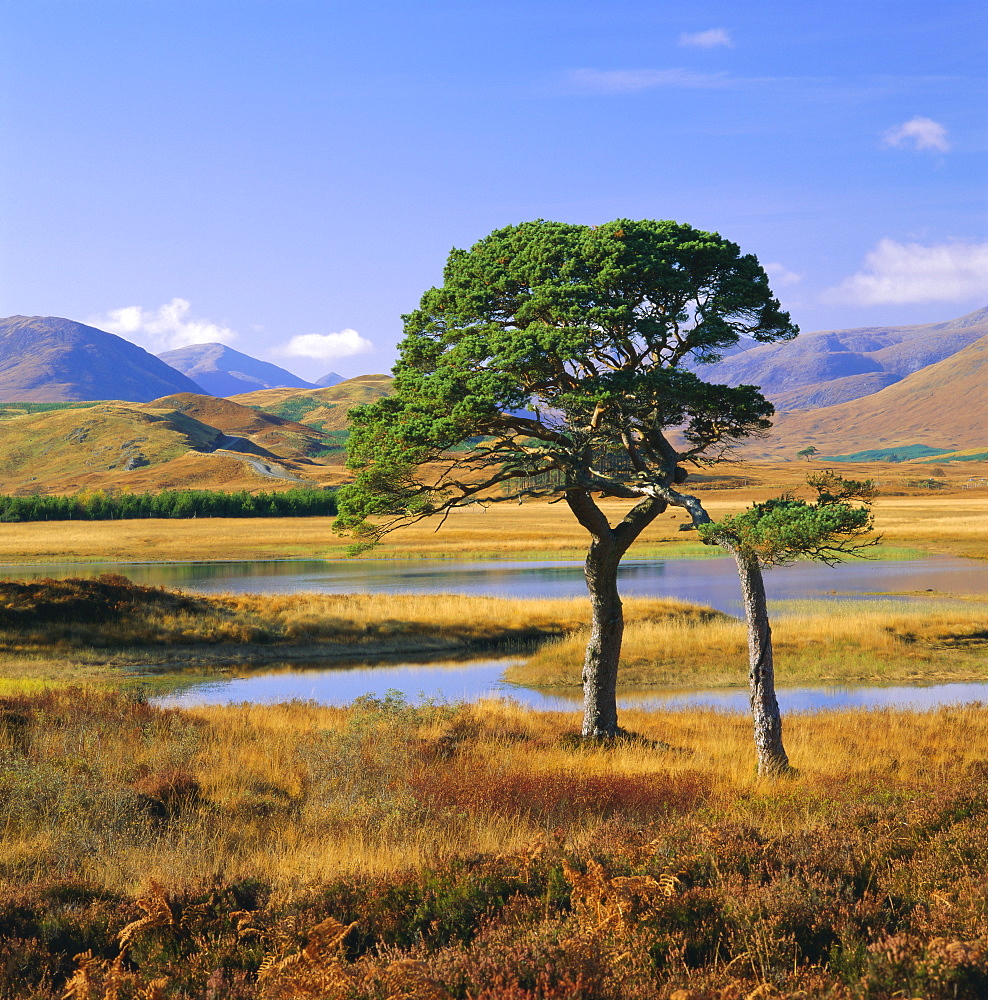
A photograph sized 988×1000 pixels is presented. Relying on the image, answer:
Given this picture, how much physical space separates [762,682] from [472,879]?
8243 millimetres

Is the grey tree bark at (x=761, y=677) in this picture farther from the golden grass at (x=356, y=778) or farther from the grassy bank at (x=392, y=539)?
the grassy bank at (x=392, y=539)

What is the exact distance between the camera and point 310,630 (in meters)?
37.5

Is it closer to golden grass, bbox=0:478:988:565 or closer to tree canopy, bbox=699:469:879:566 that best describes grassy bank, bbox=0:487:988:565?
golden grass, bbox=0:478:988:565

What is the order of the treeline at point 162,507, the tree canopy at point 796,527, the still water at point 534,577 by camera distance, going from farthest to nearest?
1. the treeline at point 162,507
2. the still water at point 534,577
3. the tree canopy at point 796,527

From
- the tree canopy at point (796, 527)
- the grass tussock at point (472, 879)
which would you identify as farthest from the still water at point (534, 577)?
the grass tussock at point (472, 879)

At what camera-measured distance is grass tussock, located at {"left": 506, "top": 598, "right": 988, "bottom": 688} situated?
30812 millimetres

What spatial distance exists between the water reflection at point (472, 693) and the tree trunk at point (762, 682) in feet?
38.4

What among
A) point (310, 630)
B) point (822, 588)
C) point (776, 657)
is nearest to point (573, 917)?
point (776, 657)

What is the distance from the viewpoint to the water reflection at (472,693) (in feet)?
86.8

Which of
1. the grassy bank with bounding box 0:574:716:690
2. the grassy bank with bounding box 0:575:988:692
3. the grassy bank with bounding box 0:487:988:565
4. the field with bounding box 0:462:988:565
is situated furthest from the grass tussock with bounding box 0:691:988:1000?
the grassy bank with bounding box 0:487:988:565

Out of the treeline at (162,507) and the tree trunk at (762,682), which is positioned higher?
the treeline at (162,507)

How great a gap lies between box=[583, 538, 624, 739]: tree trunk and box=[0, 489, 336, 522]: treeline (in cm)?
11690

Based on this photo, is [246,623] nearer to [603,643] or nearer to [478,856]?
[603,643]

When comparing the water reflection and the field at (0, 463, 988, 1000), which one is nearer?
the field at (0, 463, 988, 1000)
